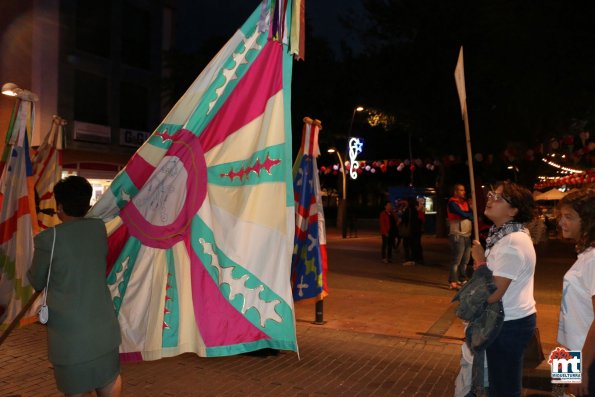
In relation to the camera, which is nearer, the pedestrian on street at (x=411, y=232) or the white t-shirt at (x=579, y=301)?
the white t-shirt at (x=579, y=301)

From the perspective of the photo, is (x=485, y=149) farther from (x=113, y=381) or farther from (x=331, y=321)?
(x=113, y=381)

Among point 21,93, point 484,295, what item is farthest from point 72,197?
point 21,93

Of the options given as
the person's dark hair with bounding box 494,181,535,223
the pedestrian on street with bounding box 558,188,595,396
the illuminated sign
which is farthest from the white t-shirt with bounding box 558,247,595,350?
the illuminated sign

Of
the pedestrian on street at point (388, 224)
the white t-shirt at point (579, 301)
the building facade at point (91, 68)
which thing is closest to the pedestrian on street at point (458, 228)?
the pedestrian on street at point (388, 224)

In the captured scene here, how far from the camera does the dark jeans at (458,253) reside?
1011cm

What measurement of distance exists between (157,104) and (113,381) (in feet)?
76.5

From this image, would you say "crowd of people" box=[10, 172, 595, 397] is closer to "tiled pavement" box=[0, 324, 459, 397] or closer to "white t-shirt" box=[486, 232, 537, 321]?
"white t-shirt" box=[486, 232, 537, 321]

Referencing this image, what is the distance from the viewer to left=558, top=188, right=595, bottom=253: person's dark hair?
283cm

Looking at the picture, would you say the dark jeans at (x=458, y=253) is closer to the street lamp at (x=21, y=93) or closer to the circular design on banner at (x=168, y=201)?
the street lamp at (x=21, y=93)

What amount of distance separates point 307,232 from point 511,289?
398cm

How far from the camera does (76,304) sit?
292 centimetres

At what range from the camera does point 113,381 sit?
3117 millimetres

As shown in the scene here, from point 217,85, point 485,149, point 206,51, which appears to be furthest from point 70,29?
point 217,85

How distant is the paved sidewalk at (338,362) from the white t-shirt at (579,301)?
2.41m
